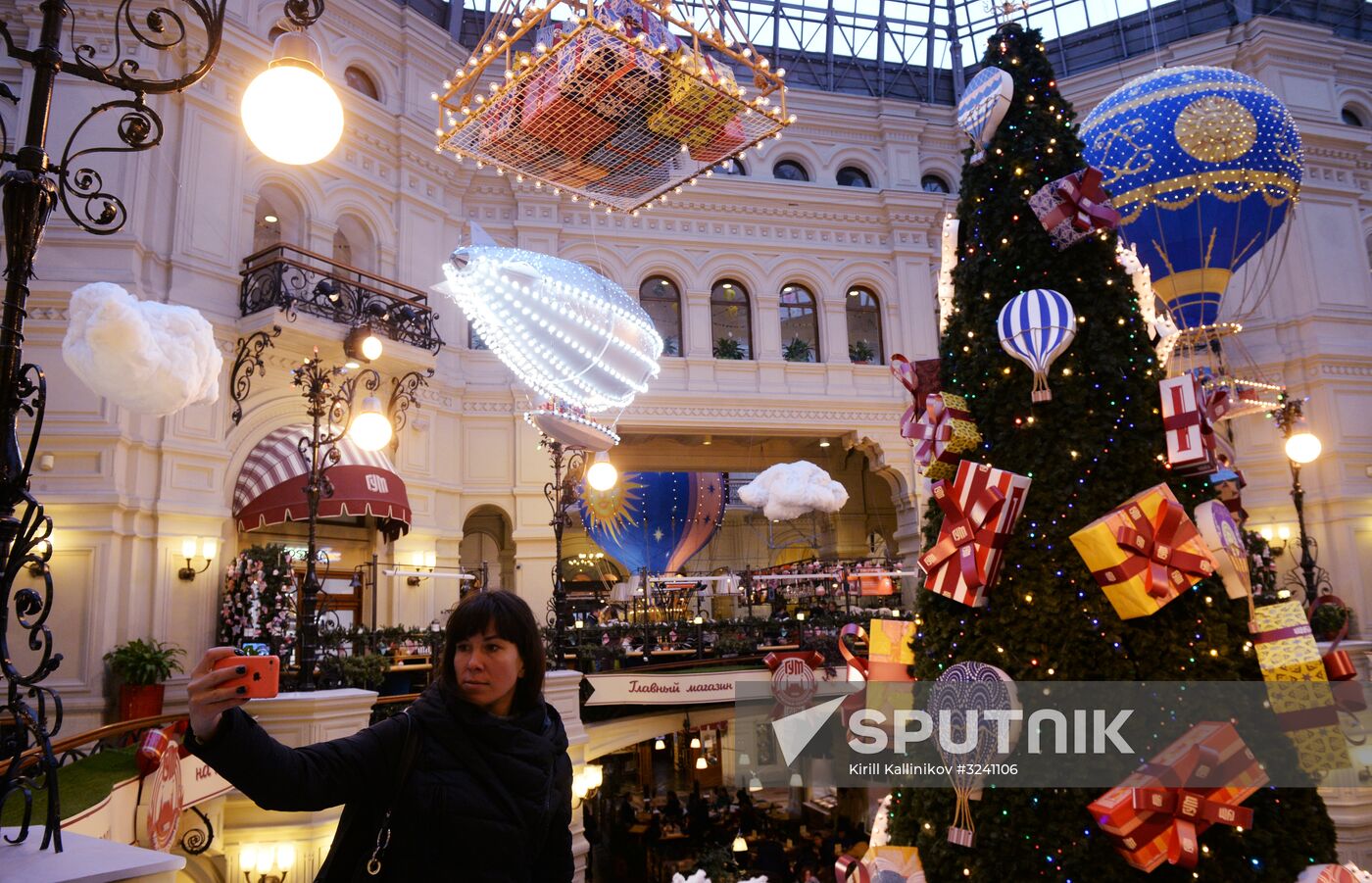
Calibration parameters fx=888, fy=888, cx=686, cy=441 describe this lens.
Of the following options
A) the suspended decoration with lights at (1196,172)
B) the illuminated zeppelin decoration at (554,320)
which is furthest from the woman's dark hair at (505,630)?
the suspended decoration with lights at (1196,172)

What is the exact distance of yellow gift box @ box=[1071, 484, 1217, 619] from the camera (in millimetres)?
4012

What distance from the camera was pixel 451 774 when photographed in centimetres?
198

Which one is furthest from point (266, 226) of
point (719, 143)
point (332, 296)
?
point (719, 143)

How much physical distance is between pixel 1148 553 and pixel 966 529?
0.80m

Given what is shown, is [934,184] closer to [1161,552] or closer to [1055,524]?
[1055,524]

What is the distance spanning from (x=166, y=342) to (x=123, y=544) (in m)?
5.94

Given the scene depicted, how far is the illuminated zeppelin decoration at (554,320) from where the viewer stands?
711 cm

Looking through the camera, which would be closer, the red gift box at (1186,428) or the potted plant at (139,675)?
the red gift box at (1186,428)

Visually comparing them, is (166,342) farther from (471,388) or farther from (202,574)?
(471,388)

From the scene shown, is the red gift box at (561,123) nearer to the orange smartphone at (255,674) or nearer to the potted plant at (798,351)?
the orange smartphone at (255,674)

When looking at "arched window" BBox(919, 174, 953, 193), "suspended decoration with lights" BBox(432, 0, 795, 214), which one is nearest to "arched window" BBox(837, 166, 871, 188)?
"arched window" BBox(919, 174, 953, 193)

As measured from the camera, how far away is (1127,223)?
37.8ft

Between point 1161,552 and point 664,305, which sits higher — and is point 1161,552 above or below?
below

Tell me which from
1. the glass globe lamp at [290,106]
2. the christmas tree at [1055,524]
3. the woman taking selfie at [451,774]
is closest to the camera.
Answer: the woman taking selfie at [451,774]
